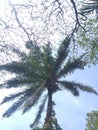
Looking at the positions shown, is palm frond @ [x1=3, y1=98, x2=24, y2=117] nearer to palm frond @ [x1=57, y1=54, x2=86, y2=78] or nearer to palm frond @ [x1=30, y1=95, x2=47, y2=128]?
palm frond @ [x1=30, y1=95, x2=47, y2=128]

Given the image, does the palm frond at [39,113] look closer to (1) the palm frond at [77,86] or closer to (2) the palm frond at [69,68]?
(1) the palm frond at [77,86]

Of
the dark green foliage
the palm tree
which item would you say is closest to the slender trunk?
the palm tree

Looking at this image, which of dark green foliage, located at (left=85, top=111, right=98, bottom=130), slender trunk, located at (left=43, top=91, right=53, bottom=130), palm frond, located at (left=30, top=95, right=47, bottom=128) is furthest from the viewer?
dark green foliage, located at (left=85, top=111, right=98, bottom=130)

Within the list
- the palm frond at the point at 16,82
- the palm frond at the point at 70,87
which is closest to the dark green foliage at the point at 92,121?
the palm frond at the point at 70,87

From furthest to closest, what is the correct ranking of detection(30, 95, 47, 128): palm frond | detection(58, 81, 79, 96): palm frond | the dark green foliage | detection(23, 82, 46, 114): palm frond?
1. the dark green foliage
2. detection(58, 81, 79, 96): palm frond
3. detection(30, 95, 47, 128): palm frond
4. detection(23, 82, 46, 114): palm frond

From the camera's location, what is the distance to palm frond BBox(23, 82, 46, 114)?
3400 cm

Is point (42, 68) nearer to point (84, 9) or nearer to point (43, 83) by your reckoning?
point (43, 83)

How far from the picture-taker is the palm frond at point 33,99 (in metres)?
34.0

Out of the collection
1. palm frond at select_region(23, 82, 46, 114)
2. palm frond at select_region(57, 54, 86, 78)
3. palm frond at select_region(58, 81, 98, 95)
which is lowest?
palm frond at select_region(23, 82, 46, 114)

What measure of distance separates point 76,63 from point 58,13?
24.3m

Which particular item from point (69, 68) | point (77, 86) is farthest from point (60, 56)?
point (77, 86)

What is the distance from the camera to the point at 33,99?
3409cm

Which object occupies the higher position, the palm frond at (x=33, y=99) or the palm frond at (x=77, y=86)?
the palm frond at (x=77, y=86)

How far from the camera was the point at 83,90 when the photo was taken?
35.8m
